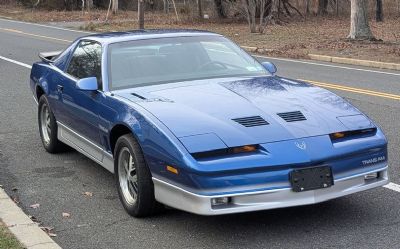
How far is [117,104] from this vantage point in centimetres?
498

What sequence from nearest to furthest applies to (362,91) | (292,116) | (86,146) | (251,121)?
1. (251,121)
2. (292,116)
3. (86,146)
4. (362,91)

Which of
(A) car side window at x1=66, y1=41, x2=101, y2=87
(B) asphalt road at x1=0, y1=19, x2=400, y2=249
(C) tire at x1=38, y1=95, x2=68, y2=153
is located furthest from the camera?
(C) tire at x1=38, y1=95, x2=68, y2=153

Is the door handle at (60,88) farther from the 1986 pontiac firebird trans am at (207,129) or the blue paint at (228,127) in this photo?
the blue paint at (228,127)

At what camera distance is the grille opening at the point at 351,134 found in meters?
4.39

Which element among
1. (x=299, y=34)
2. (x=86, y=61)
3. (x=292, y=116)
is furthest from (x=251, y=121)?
(x=299, y=34)

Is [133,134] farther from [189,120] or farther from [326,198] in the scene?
[326,198]

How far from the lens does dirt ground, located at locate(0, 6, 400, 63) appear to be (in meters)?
19.4

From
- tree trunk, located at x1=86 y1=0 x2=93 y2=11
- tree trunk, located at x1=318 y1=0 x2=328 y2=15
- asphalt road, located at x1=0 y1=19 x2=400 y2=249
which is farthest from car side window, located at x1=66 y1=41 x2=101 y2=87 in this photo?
tree trunk, located at x1=86 y1=0 x2=93 y2=11

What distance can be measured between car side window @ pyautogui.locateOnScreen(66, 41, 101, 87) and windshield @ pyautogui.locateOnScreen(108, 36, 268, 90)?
0.20 meters

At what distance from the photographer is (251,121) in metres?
4.44

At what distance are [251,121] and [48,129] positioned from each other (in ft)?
11.3

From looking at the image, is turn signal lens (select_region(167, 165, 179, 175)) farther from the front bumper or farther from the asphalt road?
the asphalt road

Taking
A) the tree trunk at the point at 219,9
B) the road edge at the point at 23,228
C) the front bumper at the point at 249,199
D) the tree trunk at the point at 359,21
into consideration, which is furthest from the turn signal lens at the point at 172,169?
the tree trunk at the point at 219,9

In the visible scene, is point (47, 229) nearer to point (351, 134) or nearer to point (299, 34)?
point (351, 134)
